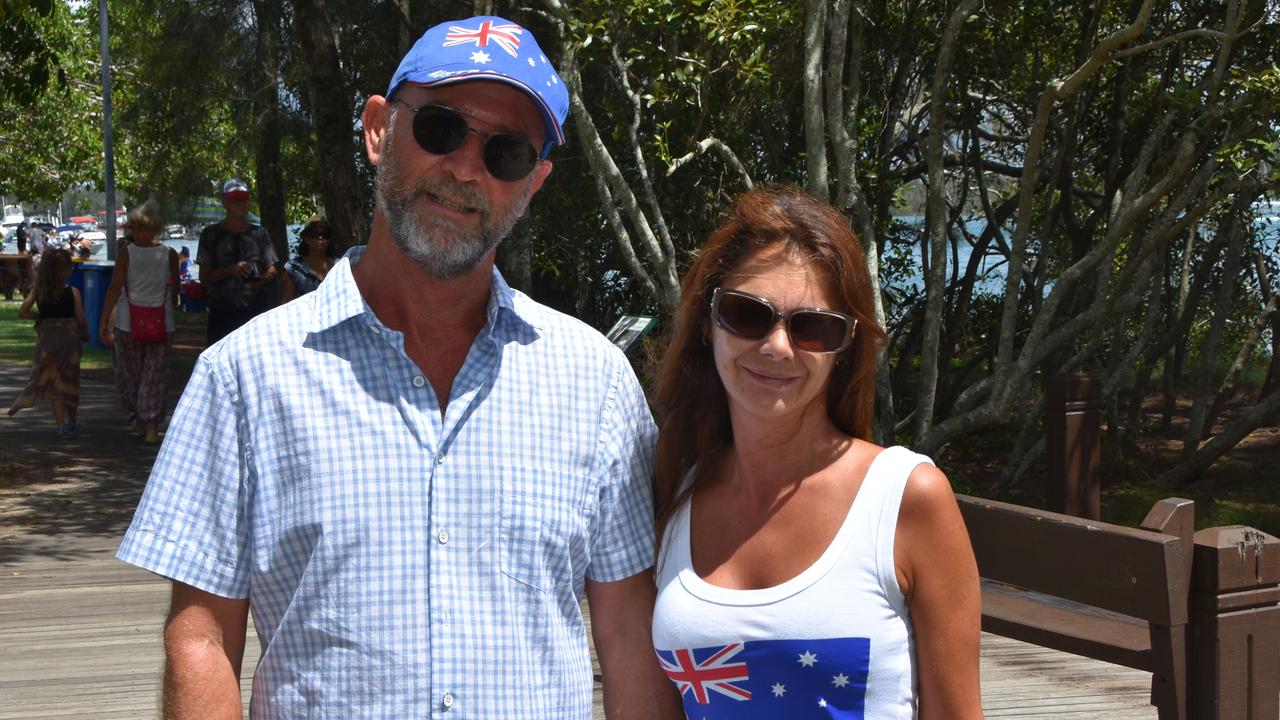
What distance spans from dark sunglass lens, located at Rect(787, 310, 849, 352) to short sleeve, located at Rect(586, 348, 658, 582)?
294 millimetres

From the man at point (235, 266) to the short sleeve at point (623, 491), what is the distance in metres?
8.32

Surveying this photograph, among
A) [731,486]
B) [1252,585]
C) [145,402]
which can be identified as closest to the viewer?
[731,486]

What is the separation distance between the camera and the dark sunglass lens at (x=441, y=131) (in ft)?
7.34

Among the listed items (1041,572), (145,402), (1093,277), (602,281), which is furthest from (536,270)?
(1041,572)

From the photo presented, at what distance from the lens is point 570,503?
220 centimetres

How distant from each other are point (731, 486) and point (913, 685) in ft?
1.61

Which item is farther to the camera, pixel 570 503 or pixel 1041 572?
pixel 1041 572

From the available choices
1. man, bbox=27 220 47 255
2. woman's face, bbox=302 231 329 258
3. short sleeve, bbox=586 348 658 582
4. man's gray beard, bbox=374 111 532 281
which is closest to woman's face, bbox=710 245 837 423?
short sleeve, bbox=586 348 658 582

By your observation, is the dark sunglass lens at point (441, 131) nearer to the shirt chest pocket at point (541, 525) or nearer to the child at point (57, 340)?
the shirt chest pocket at point (541, 525)

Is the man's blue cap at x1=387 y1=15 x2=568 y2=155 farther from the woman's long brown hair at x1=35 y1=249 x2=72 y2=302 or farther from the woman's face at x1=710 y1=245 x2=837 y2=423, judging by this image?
the woman's long brown hair at x1=35 y1=249 x2=72 y2=302

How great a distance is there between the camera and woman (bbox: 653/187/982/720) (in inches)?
90.5

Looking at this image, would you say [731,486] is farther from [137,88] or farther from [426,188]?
[137,88]

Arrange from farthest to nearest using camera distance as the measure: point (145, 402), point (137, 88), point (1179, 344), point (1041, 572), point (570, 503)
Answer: point (137, 88)
point (1179, 344)
point (145, 402)
point (1041, 572)
point (570, 503)

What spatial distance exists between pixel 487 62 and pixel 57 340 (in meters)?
11.4
